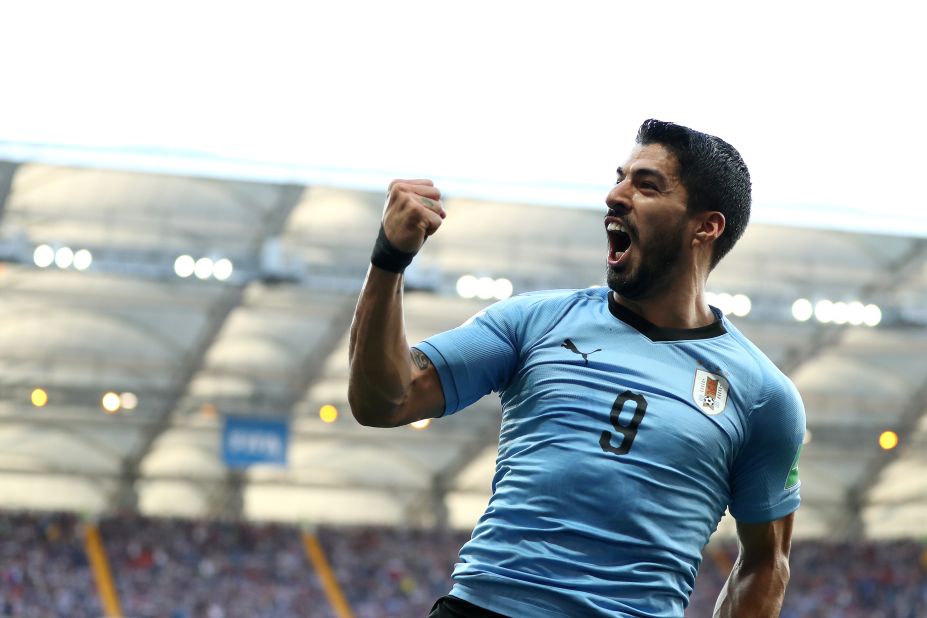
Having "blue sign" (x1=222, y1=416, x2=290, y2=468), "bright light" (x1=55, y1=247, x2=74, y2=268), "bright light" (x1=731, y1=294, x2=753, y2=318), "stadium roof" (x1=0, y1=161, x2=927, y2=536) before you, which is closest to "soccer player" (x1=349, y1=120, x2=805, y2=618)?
"stadium roof" (x1=0, y1=161, x2=927, y2=536)

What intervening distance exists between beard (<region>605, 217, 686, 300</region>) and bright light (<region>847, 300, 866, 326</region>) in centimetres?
2321

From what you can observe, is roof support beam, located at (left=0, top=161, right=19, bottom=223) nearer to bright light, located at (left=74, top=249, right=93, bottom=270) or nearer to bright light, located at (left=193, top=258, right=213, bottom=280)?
bright light, located at (left=74, top=249, right=93, bottom=270)

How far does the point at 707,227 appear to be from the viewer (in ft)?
9.00

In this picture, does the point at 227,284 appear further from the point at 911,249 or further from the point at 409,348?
the point at 409,348

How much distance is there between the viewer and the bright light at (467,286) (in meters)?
23.6

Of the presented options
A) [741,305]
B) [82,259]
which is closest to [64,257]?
[82,259]

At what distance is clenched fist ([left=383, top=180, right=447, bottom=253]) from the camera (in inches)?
91.2

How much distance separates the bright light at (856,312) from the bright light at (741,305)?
196 centimetres

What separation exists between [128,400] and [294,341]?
4549 millimetres

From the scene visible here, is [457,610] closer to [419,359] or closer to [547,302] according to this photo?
[419,359]

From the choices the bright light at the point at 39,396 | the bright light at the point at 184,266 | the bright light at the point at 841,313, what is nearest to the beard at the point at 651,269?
the bright light at the point at 184,266

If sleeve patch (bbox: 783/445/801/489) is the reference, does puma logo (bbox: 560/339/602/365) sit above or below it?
above

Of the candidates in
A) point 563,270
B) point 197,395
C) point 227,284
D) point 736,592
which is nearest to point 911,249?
point 563,270

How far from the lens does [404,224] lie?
2.32 meters
